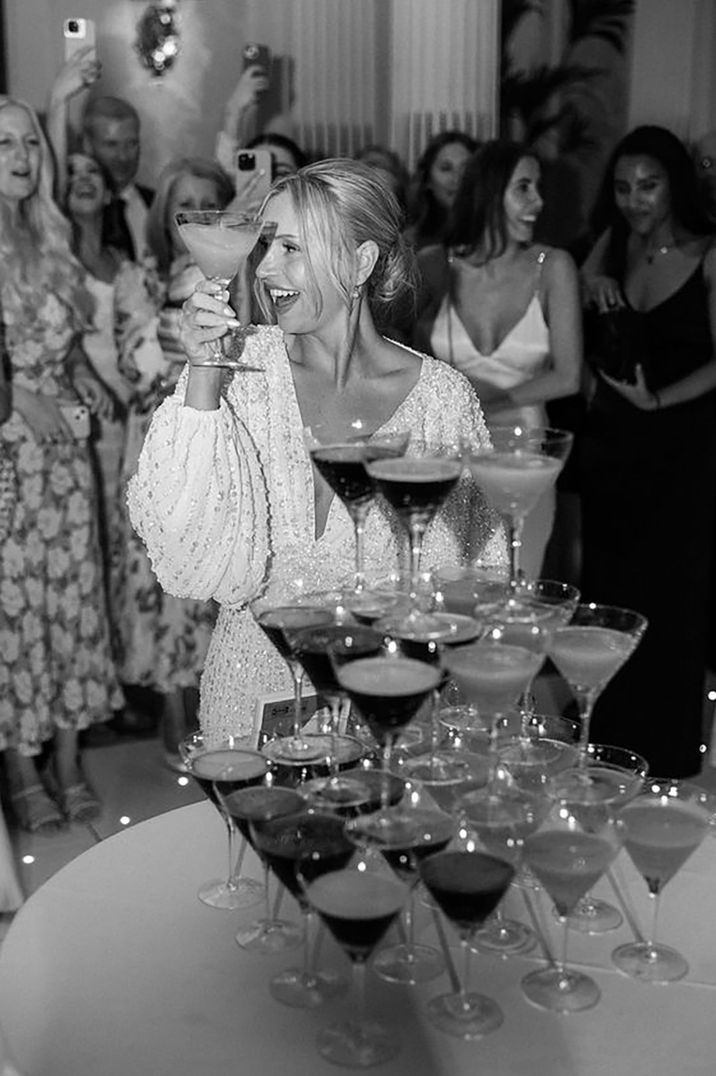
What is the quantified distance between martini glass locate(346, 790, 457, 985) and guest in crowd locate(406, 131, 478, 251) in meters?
3.32

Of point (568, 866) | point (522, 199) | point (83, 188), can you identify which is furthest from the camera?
point (83, 188)

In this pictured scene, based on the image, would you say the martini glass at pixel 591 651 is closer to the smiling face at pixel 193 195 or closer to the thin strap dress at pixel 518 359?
the thin strap dress at pixel 518 359

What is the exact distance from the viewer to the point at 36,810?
377 cm

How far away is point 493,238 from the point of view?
4020 millimetres

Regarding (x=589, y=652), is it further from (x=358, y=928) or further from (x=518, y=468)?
(x=358, y=928)

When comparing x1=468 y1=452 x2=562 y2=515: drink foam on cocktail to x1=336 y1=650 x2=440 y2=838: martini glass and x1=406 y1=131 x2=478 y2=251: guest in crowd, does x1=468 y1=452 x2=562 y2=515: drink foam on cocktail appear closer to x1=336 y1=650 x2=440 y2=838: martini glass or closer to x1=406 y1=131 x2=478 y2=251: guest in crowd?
x1=336 y1=650 x2=440 y2=838: martini glass

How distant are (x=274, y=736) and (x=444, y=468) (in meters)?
0.54

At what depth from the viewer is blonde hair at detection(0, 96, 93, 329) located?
12.1 ft

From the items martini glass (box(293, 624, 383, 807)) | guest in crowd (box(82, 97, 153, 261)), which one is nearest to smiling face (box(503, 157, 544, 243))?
guest in crowd (box(82, 97, 153, 261))

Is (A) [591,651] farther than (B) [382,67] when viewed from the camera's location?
No

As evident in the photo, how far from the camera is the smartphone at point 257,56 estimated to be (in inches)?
184

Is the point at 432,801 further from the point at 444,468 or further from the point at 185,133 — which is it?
the point at 185,133

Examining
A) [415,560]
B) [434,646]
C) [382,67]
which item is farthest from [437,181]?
[434,646]

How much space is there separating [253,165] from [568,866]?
131 inches
